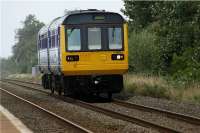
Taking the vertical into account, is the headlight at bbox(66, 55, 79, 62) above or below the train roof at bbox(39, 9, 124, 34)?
below

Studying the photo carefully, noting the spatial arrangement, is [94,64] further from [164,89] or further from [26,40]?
[26,40]

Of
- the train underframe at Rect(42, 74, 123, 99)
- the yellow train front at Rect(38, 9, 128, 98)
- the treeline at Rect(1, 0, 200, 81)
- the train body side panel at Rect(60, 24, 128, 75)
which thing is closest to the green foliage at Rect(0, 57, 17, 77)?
the treeline at Rect(1, 0, 200, 81)

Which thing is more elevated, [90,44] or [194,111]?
[90,44]

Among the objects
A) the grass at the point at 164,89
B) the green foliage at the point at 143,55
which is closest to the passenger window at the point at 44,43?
the grass at the point at 164,89

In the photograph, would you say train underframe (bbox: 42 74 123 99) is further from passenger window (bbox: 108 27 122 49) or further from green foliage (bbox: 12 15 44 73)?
green foliage (bbox: 12 15 44 73)

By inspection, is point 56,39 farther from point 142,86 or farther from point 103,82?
point 142,86

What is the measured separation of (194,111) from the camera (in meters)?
18.1

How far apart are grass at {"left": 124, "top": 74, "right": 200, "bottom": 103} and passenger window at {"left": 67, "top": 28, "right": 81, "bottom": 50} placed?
157 inches

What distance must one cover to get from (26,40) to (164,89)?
10499cm

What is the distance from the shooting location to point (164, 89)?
25234 mm

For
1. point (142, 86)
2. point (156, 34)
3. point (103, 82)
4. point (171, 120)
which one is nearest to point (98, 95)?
point (142, 86)

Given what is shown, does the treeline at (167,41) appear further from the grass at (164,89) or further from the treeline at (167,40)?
the grass at (164,89)

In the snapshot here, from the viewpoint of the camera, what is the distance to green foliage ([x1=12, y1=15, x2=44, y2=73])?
123m

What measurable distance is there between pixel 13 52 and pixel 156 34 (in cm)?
9850
